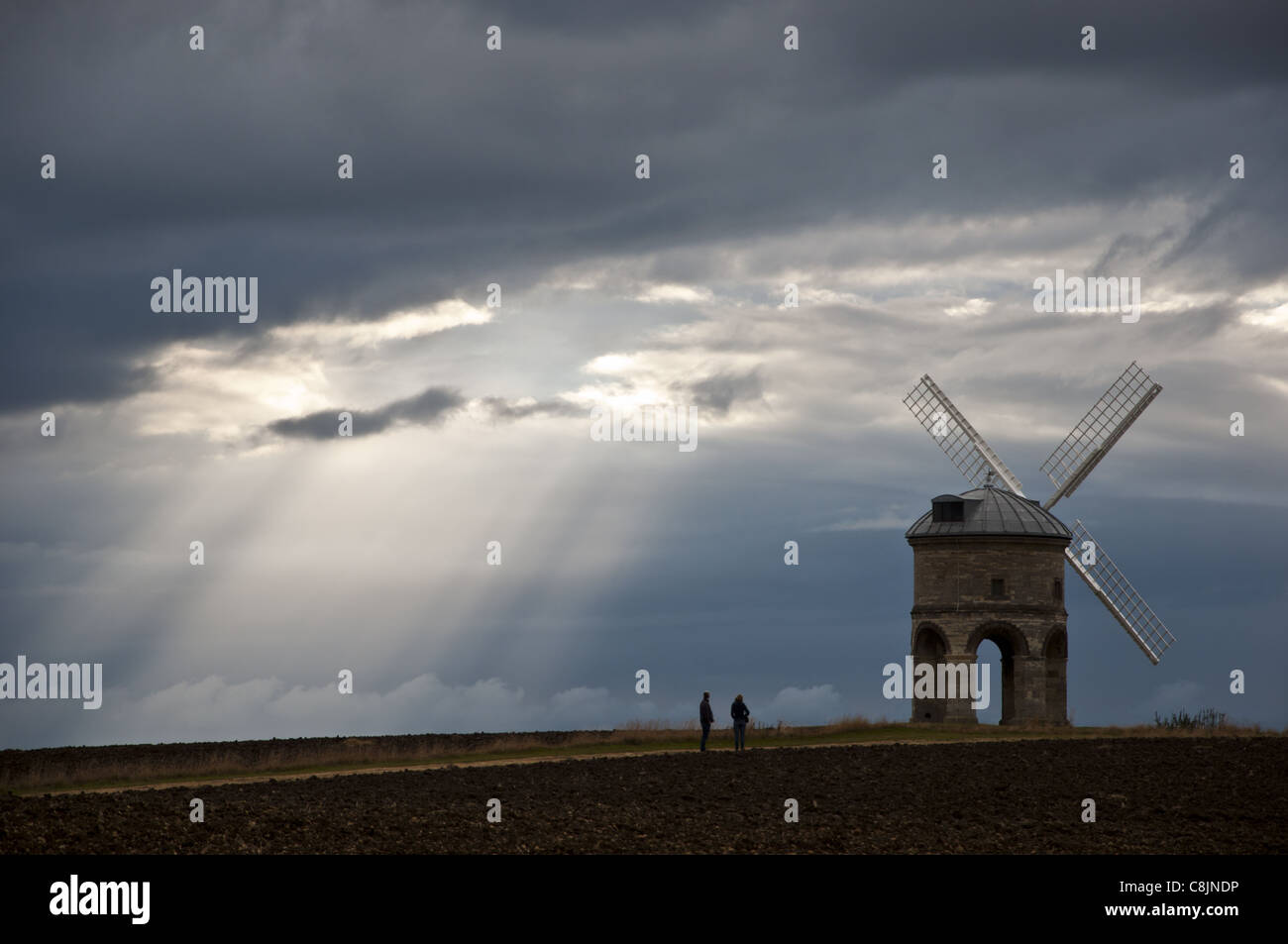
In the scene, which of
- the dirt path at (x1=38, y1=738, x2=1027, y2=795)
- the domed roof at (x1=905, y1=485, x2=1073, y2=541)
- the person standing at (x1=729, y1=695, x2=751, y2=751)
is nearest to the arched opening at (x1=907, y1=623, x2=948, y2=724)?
the domed roof at (x1=905, y1=485, x2=1073, y2=541)

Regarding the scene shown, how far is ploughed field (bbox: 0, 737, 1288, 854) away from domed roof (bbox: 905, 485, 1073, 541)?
14460mm

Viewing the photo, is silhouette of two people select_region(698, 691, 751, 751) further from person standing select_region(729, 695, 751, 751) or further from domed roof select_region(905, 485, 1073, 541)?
domed roof select_region(905, 485, 1073, 541)

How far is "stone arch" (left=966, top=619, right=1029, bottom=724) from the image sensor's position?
51.1 m

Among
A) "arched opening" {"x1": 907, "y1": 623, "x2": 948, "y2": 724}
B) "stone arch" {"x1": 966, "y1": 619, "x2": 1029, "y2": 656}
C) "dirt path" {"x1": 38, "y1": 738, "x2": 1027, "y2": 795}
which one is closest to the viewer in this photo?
"dirt path" {"x1": 38, "y1": 738, "x2": 1027, "y2": 795}

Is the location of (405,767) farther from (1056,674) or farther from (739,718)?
(1056,674)

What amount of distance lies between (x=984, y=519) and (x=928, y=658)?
210 inches

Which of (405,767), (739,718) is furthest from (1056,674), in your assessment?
(405,767)

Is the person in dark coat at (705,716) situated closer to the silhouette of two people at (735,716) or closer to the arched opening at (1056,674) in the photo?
the silhouette of two people at (735,716)

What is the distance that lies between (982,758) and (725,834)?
14365 millimetres

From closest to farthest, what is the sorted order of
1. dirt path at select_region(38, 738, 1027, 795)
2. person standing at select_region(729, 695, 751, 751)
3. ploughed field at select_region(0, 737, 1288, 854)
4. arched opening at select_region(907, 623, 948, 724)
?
1. ploughed field at select_region(0, 737, 1288, 854)
2. dirt path at select_region(38, 738, 1027, 795)
3. person standing at select_region(729, 695, 751, 751)
4. arched opening at select_region(907, 623, 948, 724)

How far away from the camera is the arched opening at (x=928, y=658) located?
172ft
